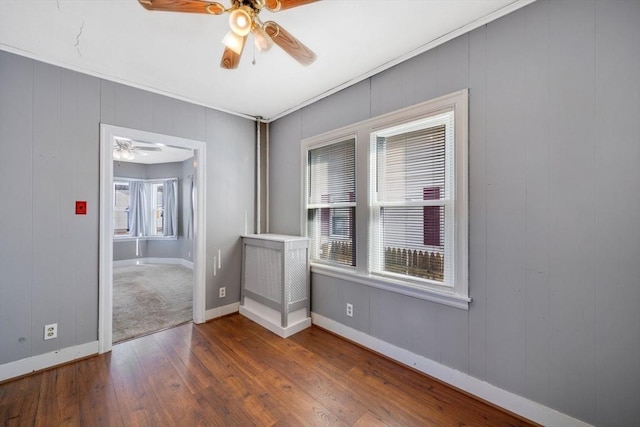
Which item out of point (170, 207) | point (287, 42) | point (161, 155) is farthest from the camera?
point (170, 207)

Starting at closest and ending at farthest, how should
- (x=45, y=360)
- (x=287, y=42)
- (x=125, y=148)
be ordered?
(x=287, y=42), (x=45, y=360), (x=125, y=148)

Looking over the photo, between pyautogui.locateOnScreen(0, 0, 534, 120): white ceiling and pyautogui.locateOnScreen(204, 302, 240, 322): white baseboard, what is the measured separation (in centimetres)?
264

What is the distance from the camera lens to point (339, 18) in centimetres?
180

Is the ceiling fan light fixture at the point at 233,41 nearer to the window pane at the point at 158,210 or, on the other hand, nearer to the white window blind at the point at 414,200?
the white window blind at the point at 414,200

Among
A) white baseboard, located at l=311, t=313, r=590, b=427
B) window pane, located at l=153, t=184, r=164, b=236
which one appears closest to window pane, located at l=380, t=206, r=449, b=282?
white baseboard, located at l=311, t=313, r=590, b=427

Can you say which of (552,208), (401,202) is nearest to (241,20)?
(401,202)

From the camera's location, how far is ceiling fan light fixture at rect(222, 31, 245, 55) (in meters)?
1.49

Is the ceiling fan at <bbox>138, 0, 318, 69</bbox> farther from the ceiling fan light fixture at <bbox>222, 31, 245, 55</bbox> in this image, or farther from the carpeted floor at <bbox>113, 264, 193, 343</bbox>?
the carpeted floor at <bbox>113, 264, 193, 343</bbox>

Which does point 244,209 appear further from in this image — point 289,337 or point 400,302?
point 400,302

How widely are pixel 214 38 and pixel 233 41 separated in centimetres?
67

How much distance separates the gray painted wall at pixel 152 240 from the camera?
6.54 metres

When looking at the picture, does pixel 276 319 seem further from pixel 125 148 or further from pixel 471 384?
pixel 125 148

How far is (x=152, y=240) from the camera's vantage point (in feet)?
22.5

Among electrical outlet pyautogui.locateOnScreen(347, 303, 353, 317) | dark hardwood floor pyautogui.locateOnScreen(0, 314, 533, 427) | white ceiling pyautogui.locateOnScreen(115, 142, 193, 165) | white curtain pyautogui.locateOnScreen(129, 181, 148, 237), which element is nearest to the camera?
dark hardwood floor pyautogui.locateOnScreen(0, 314, 533, 427)
